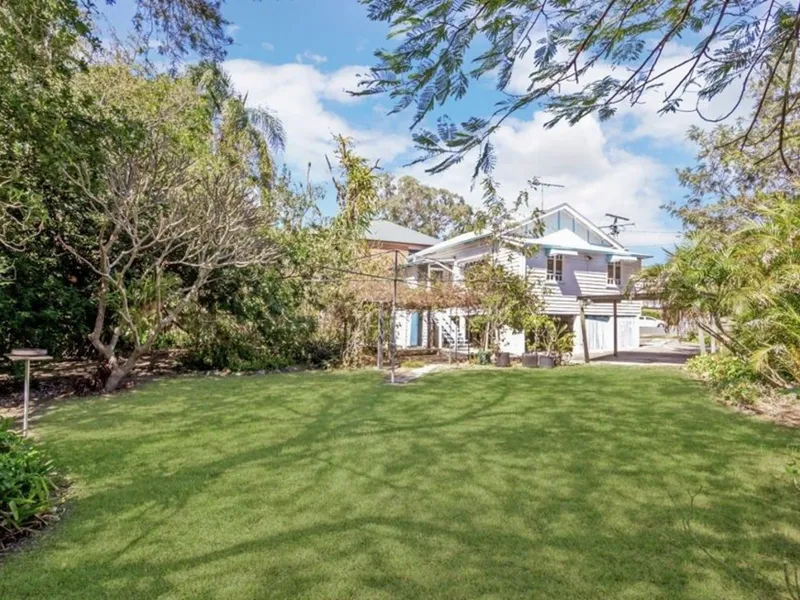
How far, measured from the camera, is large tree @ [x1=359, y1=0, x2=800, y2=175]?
188 cm

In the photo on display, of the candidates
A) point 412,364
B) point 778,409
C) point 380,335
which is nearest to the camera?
point 778,409

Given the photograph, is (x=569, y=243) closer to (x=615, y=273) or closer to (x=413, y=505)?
(x=615, y=273)

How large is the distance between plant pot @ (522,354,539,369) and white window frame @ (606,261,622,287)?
27.2 ft

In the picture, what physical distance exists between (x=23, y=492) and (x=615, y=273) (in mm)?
21397

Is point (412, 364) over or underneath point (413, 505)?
over

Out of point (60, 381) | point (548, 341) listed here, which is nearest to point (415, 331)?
point (548, 341)

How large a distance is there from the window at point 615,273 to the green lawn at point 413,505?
14770 millimetres

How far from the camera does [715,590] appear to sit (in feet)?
8.80

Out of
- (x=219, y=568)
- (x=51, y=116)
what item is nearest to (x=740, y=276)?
(x=219, y=568)

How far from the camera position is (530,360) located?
558 inches

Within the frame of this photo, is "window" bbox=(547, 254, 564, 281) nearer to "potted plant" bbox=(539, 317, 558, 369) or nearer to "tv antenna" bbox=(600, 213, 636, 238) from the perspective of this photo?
"potted plant" bbox=(539, 317, 558, 369)

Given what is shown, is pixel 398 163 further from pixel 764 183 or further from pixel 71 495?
pixel 764 183

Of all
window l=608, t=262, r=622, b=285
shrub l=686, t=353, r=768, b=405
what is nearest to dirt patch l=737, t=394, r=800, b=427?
shrub l=686, t=353, r=768, b=405

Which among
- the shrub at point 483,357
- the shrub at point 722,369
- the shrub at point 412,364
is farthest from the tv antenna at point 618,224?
the shrub at point 412,364
